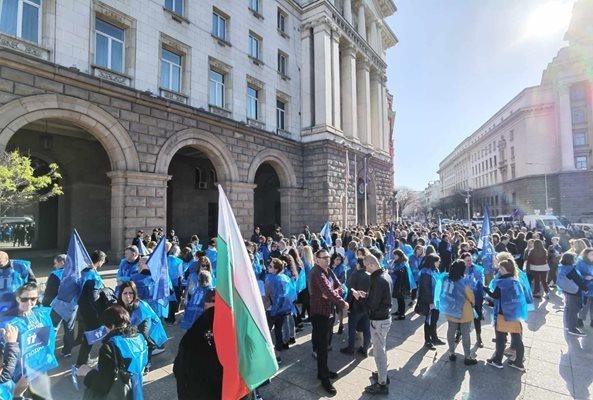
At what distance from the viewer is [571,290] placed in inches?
259

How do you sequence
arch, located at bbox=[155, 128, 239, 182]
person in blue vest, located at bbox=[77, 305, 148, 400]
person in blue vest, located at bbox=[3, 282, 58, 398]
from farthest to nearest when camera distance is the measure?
1. arch, located at bbox=[155, 128, 239, 182]
2. person in blue vest, located at bbox=[3, 282, 58, 398]
3. person in blue vest, located at bbox=[77, 305, 148, 400]

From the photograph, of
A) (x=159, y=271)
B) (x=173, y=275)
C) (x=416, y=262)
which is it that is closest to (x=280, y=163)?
(x=416, y=262)

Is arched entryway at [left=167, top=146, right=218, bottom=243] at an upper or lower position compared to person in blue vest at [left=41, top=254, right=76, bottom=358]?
upper

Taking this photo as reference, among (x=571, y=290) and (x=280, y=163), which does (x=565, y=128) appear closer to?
(x=280, y=163)

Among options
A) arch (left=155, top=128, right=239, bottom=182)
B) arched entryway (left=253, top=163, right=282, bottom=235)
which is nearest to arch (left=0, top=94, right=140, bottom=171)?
arch (left=155, top=128, right=239, bottom=182)

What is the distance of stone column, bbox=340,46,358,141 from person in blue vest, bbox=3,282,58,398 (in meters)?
25.6

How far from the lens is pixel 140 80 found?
14.0 meters

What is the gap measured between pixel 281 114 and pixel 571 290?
19813 mm

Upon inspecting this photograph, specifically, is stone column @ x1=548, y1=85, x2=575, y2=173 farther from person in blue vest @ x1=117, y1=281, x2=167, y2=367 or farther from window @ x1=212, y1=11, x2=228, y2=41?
person in blue vest @ x1=117, y1=281, x2=167, y2=367

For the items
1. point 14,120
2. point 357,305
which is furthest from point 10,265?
point 14,120

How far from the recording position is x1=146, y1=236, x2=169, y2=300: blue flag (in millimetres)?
5672

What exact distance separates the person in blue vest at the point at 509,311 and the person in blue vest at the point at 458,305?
1.21 ft

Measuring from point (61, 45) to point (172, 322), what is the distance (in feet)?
36.7

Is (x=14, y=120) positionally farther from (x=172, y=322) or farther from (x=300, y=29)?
(x=300, y=29)
